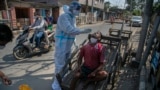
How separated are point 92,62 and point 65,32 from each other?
88cm

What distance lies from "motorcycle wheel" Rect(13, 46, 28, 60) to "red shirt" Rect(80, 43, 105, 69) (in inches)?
143

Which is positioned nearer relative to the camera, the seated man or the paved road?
the seated man

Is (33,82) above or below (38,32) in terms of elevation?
below

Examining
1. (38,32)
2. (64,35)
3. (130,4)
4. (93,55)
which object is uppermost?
(130,4)

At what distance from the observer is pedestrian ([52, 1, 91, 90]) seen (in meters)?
3.82

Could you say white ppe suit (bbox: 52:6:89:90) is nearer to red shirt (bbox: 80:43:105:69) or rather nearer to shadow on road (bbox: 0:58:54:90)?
red shirt (bbox: 80:43:105:69)

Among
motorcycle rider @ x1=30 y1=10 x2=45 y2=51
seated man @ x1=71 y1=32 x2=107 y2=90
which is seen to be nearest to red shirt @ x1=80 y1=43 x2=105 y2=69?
seated man @ x1=71 y1=32 x2=107 y2=90

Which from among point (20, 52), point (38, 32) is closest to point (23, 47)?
point (20, 52)

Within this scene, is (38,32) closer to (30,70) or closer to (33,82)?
(30,70)

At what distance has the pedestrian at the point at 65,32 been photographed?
3824 millimetres

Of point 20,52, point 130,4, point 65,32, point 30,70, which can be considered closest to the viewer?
point 65,32

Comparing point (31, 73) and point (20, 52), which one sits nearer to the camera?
point (31, 73)

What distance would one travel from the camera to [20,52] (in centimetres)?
665

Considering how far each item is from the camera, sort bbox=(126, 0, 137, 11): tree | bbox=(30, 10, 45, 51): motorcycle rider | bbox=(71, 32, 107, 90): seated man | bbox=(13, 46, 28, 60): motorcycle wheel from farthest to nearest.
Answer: bbox=(126, 0, 137, 11): tree < bbox=(30, 10, 45, 51): motorcycle rider < bbox=(13, 46, 28, 60): motorcycle wheel < bbox=(71, 32, 107, 90): seated man
